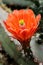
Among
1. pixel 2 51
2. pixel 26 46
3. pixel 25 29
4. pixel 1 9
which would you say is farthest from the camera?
pixel 1 9

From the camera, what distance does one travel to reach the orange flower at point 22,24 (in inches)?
49.2

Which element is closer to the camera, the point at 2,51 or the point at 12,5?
the point at 2,51

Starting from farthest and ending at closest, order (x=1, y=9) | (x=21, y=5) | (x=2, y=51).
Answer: (x=21, y=5) → (x=1, y=9) → (x=2, y=51)

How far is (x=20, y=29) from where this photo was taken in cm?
125

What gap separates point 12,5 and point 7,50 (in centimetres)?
96

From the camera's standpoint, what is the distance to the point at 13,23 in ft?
4.29

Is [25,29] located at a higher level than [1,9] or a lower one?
higher

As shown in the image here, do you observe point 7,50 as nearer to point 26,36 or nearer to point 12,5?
point 26,36

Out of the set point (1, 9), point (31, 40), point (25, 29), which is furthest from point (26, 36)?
point (1, 9)

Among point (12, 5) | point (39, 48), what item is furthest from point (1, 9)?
point (39, 48)

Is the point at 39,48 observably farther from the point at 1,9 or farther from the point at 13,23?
the point at 1,9

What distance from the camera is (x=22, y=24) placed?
129cm

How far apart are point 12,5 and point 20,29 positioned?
1.07m

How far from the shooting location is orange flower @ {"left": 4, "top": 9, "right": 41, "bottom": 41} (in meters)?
1.25
